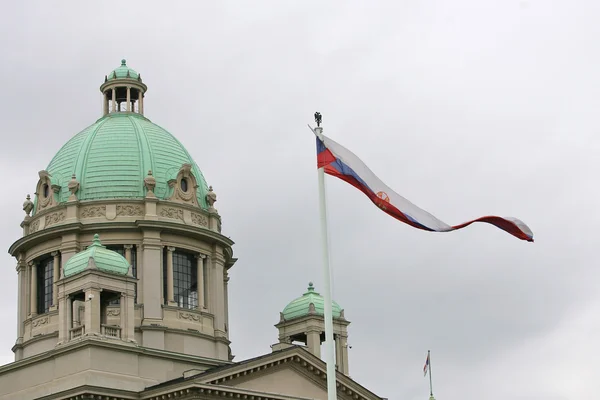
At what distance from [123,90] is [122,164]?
648 cm

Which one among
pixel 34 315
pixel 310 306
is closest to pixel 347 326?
pixel 310 306

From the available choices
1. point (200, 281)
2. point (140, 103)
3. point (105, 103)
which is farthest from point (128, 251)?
point (105, 103)

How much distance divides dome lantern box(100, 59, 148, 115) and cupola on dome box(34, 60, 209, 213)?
0.19ft

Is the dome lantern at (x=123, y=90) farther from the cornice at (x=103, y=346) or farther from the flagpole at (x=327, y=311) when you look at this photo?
the flagpole at (x=327, y=311)

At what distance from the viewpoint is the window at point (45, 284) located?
7006 centimetres

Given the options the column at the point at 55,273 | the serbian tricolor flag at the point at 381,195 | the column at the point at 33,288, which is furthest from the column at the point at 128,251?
the serbian tricolor flag at the point at 381,195

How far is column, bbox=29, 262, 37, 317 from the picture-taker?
6981cm

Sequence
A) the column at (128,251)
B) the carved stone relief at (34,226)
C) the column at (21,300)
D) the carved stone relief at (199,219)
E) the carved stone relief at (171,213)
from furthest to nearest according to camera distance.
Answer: the carved stone relief at (199,219) → the carved stone relief at (34,226) → the carved stone relief at (171,213) → the column at (21,300) → the column at (128,251)

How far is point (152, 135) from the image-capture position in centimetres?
7419

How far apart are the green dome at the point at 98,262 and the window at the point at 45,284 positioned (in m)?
8.74

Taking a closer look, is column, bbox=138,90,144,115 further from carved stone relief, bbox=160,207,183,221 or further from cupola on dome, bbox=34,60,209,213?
carved stone relief, bbox=160,207,183,221

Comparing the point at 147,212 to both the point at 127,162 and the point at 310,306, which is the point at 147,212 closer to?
the point at 127,162

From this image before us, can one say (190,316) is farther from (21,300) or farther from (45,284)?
(21,300)

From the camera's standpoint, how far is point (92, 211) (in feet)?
230
